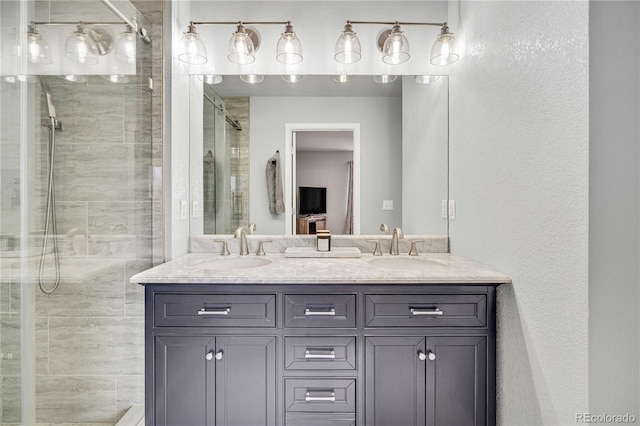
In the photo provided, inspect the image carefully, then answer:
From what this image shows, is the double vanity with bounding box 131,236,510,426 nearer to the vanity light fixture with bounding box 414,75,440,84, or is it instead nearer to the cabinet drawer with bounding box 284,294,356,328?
the cabinet drawer with bounding box 284,294,356,328

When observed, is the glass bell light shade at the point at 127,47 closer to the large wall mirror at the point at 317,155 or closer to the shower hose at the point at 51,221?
the large wall mirror at the point at 317,155

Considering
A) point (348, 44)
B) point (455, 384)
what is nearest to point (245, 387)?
point (455, 384)

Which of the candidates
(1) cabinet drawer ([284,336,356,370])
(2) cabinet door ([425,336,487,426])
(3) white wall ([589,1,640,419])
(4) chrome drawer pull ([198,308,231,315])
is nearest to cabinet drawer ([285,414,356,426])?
(1) cabinet drawer ([284,336,356,370])

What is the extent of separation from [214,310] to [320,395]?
57 centimetres

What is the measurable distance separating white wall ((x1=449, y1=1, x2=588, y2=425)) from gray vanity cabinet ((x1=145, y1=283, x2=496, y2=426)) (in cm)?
18

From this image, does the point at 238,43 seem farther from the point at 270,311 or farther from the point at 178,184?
the point at 270,311

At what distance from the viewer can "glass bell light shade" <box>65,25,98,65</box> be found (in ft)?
4.83

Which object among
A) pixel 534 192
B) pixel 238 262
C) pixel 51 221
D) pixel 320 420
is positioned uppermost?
pixel 534 192

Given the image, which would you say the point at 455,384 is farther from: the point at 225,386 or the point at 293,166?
the point at 293,166

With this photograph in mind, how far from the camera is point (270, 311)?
1.34m

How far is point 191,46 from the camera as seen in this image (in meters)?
1.81

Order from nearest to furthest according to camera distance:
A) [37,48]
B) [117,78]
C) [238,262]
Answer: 1. [37,48]
2. [117,78]
3. [238,262]

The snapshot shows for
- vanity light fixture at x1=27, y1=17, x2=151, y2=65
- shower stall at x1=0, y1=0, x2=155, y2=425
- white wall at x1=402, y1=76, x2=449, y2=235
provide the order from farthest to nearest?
1. white wall at x1=402, y1=76, x2=449, y2=235
2. vanity light fixture at x1=27, y1=17, x2=151, y2=65
3. shower stall at x1=0, y1=0, x2=155, y2=425

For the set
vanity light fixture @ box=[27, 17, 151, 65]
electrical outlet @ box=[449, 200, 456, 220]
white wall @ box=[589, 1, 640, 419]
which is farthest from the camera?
electrical outlet @ box=[449, 200, 456, 220]
